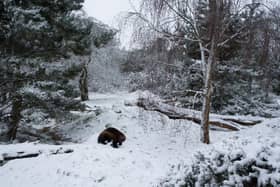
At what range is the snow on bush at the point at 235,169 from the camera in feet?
6.04

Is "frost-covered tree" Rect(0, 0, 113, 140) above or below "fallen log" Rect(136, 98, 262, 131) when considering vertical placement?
above

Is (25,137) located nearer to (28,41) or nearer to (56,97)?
(56,97)

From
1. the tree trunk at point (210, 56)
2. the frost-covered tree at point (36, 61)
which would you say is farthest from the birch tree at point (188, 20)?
the frost-covered tree at point (36, 61)

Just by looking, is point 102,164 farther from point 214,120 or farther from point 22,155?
point 214,120

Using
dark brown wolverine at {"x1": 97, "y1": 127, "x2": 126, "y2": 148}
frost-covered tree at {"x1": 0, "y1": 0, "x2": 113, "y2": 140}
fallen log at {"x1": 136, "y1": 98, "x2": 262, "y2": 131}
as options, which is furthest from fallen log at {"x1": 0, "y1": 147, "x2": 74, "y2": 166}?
fallen log at {"x1": 136, "y1": 98, "x2": 262, "y2": 131}

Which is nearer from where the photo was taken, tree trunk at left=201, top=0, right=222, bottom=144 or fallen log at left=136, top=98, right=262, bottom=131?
tree trunk at left=201, top=0, right=222, bottom=144

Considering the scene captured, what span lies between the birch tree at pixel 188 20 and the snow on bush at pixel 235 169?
3581mm

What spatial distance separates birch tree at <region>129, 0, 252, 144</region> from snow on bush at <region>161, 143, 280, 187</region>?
358cm

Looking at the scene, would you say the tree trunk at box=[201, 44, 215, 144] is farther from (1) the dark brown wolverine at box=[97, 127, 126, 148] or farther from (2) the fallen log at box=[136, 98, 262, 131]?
(1) the dark brown wolverine at box=[97, 127, 126, 148]

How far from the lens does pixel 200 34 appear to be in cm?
619

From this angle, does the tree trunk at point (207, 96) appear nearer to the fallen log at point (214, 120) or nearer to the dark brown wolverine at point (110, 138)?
the fallen log at point (214, 120)

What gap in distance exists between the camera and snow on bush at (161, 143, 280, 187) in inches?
72.5

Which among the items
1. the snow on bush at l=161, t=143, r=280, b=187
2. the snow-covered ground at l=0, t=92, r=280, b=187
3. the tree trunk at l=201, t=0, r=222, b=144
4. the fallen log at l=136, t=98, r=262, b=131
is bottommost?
the snow-covered ground at l=0, t=92, r=280, b=187

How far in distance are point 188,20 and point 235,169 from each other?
182 inches
